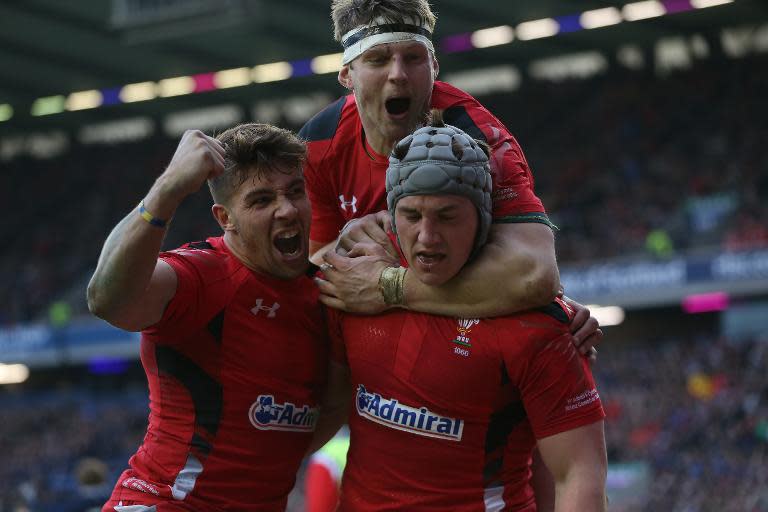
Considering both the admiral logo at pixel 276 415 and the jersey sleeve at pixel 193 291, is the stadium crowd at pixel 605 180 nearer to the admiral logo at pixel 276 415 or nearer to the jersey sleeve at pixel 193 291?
the admiral logo at pixel 276 415

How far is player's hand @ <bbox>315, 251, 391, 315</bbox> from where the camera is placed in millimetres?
4094

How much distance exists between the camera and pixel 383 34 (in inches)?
173

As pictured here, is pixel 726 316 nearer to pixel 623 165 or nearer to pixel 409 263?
pixel 623 165

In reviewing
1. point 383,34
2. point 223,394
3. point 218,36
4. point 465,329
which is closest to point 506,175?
point 465,329

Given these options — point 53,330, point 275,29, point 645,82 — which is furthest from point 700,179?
point 53,330

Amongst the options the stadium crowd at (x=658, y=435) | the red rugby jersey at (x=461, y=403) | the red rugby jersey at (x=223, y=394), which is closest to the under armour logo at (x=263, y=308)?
the red rugby jersey at (x=223, y=394)

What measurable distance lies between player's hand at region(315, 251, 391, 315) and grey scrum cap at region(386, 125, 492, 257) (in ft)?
0.84

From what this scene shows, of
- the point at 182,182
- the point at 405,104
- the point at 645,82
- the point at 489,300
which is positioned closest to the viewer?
the point at 182,182

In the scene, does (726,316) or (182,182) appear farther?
(726,316)

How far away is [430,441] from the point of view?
3980 mm

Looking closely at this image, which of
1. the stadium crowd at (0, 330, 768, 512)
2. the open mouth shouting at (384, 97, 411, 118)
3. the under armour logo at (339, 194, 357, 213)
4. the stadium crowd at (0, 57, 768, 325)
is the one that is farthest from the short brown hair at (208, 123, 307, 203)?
the stadium crowd at (0, 57, 768, 325)

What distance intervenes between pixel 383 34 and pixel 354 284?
98 cm

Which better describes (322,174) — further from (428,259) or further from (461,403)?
(461,403)

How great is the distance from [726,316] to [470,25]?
8712 millimetres
